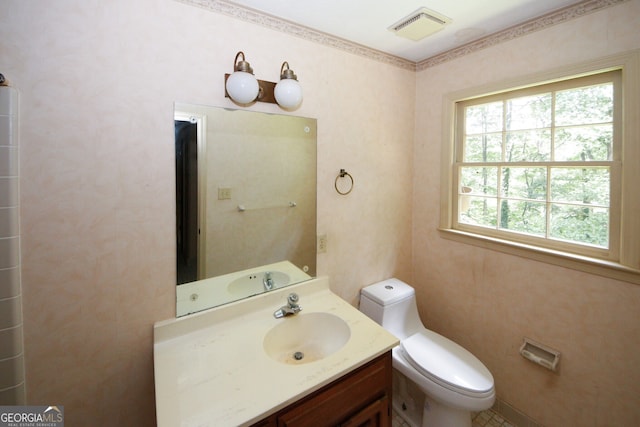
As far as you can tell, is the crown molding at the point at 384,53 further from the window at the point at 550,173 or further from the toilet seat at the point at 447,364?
the toilet seat at the point at 447,364

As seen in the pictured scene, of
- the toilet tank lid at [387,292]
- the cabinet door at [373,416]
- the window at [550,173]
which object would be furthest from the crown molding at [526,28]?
the cabinet door at [373,416]

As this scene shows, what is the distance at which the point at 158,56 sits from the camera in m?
1.11

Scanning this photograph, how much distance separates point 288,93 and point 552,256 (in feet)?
5.34

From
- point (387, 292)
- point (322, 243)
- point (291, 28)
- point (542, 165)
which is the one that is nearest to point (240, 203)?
point (322, 243)

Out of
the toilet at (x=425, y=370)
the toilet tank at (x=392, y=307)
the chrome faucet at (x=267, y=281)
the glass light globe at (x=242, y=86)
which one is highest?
the glass light globe at (x=242, y=86)

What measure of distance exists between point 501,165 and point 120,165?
2011 mm

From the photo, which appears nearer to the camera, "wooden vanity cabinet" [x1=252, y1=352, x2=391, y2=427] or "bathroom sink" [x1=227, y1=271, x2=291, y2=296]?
"wooden vanity cabinet" [x1=252, y1=352, x2=391, y2=427]

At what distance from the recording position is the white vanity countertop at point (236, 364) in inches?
32.9

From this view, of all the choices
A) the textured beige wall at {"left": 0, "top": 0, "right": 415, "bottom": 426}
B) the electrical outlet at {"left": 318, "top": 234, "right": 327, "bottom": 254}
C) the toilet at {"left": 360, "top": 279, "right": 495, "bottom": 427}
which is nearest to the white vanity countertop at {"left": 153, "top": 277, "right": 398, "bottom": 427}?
the textured beige wall at {"left": 0, "top": 0, "right": 415, "bottom": 426}

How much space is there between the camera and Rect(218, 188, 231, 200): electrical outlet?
132 cm

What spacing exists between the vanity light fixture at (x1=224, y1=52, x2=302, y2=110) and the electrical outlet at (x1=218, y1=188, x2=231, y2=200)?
0.42 m

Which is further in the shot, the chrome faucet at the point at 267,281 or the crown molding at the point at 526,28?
→ the chrome faucet at the point at 267,281

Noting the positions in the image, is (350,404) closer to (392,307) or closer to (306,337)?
(306,337)

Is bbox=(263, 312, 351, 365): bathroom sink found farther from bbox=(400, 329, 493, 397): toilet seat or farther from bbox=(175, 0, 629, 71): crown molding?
bbox=(175, 0, 629, 71): crown molding
